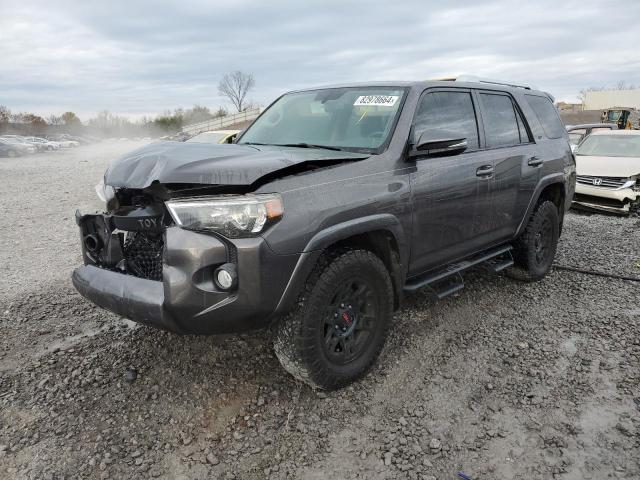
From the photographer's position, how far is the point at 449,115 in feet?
12.4

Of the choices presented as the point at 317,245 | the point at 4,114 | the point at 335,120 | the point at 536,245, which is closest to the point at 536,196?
the point at 536,245

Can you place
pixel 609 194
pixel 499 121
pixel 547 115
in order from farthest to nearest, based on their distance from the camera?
pixel 609 194 → pixel 547 115 → pixel 499 121

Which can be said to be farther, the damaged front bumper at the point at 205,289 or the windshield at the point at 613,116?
the windshield at the point at 613,116

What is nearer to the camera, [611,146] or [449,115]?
[449,115]

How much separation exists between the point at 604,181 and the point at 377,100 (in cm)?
756

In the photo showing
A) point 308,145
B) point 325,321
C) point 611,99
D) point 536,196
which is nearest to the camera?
point 325,321

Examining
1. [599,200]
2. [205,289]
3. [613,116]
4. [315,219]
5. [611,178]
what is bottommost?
[599,200]

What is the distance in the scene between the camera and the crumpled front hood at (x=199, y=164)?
2.47 metres

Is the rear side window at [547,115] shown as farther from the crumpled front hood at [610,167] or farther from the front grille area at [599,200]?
the crumpled front hood at [610,167]

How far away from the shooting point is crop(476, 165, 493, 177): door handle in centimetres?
382

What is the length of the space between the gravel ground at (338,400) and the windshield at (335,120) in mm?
1504

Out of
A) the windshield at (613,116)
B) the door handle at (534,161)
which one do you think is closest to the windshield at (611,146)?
the door handle at (534,161)

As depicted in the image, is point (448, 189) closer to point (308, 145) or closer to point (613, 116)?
point (308, 145)

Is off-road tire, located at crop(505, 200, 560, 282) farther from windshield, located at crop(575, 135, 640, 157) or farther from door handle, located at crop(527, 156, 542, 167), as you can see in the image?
windshield, located at crop(575, 135, 640, 157)
